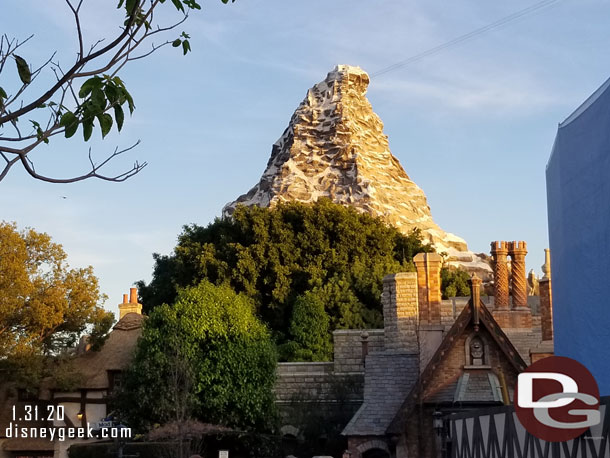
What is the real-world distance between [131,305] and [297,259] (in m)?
12.6

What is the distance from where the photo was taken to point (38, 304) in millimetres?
43406

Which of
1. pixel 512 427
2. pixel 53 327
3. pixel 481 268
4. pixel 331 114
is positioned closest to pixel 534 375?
pixel 512 427

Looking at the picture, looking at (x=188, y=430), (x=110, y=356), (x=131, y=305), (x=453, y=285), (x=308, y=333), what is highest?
(x=453, y=285)

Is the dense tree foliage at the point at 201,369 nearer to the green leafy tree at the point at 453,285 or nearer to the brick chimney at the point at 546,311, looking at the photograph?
the brick chimney at the point at 546,311

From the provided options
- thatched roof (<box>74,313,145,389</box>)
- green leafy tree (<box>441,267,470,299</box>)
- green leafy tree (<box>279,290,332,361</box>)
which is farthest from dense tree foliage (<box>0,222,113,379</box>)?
green leafy tree (<box>441,267,470,299</box>)

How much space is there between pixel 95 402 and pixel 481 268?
3134 centimetres

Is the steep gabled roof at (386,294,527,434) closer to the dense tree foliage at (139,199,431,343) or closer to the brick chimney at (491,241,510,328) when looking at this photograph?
the brick chimney at (491,241,510,328)

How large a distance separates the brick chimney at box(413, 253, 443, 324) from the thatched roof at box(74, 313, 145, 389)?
16.6 meters

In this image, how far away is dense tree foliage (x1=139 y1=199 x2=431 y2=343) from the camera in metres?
47.6

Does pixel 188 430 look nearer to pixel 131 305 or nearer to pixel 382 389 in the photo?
pixel 382 389

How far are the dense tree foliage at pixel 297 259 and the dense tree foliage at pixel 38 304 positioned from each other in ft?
21.2

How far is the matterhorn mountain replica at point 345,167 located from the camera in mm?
70250

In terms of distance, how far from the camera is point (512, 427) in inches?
524

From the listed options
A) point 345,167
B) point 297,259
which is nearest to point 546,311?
point 297,259
